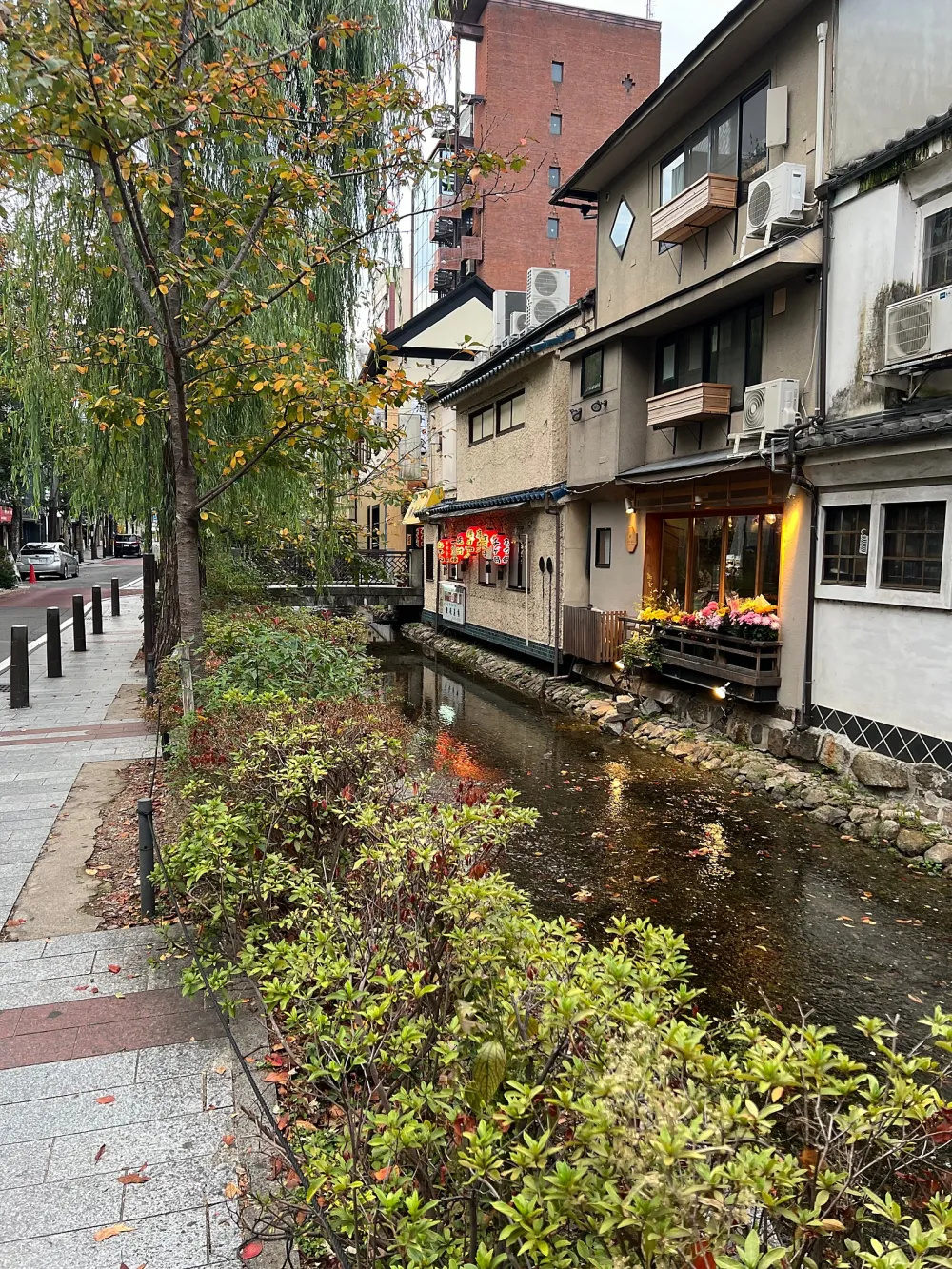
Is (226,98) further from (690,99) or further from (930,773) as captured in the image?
(690,99)

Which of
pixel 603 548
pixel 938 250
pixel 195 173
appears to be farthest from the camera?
pixel 603 548

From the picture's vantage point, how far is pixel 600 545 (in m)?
18.2

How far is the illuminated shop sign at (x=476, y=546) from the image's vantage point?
21.5m

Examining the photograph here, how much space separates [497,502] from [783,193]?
1139cm

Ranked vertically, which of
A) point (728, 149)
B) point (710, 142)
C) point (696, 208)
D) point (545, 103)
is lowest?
point (696, 208)

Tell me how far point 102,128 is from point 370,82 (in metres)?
3.23

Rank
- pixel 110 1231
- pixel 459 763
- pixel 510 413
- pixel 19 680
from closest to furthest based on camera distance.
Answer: pixel 110 1231
pixel 459 763
pixel 19 680
pixel 510 413

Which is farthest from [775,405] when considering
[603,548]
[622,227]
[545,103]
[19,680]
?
[545,103]

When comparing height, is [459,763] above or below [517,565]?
below

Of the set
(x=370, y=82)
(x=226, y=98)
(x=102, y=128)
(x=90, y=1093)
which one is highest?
(x=370, y=82)

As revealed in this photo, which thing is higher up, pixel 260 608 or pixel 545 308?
pixel 545 308

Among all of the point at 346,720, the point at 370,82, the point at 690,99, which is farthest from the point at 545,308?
the point at 346,720

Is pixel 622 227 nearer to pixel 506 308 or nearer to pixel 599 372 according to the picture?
pixel 599 372

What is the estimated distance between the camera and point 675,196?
43.9 ft
